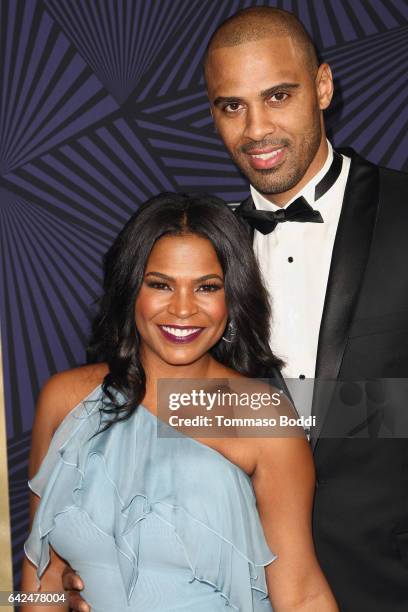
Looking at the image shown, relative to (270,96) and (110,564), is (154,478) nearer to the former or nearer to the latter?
(110,564)

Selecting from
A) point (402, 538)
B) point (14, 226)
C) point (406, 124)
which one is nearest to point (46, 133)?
point (14, 226)

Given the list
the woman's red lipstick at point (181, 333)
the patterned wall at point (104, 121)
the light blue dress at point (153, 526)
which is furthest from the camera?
the patterned wall at point (104, 121)

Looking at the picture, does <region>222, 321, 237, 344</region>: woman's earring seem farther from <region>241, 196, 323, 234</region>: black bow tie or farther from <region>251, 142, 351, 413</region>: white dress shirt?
<region>241, 196, 323, 234</region>: black bow tie

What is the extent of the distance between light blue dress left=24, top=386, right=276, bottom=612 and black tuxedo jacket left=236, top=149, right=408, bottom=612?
31 cm

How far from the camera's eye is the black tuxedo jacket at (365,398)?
2.52 metres

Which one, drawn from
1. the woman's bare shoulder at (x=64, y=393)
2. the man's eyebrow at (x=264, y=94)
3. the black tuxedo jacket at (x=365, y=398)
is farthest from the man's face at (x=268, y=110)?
the woman's bare shoulder at (x=64, y=393)

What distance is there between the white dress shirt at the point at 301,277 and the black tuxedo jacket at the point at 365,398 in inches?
3.8

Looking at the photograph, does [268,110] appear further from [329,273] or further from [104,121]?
[104,121]

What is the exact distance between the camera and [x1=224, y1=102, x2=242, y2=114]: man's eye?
267 centimetres

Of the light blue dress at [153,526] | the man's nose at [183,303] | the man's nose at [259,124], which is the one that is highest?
the man's nose at [259,124]

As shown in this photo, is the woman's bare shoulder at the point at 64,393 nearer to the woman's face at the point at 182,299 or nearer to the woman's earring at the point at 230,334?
the woman's face at the point at 182,299

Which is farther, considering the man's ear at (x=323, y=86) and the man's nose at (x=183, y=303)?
the man's ear at (x=323, y=86)

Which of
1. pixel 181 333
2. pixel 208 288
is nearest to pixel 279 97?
pixel 208 288

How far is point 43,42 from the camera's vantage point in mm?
3338
